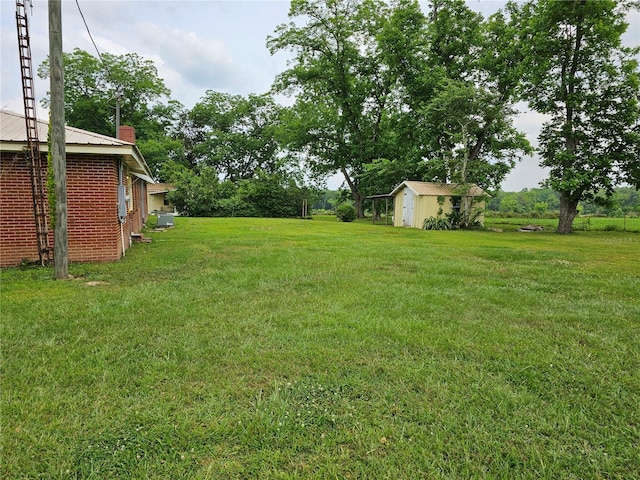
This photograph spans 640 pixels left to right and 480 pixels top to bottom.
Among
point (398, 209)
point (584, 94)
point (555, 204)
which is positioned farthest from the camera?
point (555, 204)

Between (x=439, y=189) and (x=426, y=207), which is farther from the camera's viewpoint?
(x=439, y=189)

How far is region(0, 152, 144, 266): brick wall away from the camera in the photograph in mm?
7093

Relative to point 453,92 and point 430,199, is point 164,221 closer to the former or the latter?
point 430,199

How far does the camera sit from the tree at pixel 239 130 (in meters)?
44.7

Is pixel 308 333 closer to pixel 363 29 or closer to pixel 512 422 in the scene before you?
pixel 512 422

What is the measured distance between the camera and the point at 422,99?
88.1 ft

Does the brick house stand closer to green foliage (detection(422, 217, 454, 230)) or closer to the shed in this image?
green foliage (detection(422, 217, 454, 230))

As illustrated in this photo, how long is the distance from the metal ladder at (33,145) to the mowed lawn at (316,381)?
1549mm

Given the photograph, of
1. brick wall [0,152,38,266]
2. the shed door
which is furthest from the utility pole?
the shed door

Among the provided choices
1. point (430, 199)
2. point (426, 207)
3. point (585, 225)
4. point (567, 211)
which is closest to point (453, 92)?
point (430, 199)

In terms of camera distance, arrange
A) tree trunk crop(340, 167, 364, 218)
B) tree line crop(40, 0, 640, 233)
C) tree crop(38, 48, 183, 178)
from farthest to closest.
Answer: tree crop(38, 48, 183, 178), tree trunk crop(340, 167, 364, 218), tree line crop(40, 0, 640, 233)

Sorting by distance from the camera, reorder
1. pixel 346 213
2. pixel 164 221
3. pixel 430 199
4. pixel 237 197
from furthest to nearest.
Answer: pixel 237 197 → pixel 346 213 → pixel 430 199 → pixel 164 221

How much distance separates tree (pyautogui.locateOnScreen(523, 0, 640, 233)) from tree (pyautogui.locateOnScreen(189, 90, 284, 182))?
30948 mm

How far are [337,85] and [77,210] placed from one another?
2629cm
